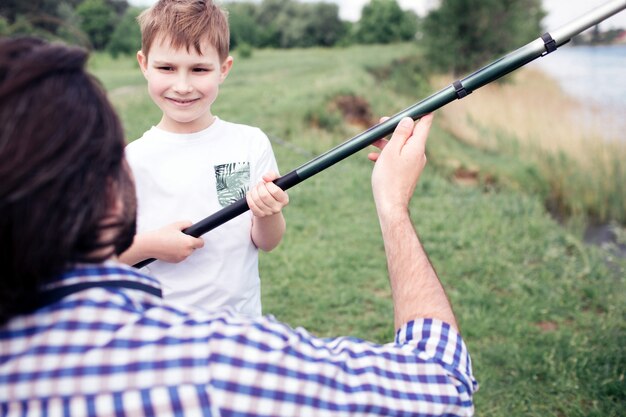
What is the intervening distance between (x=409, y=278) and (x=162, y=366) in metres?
0.54

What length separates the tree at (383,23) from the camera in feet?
116

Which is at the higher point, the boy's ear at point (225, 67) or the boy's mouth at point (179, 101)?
the boy's ear at point (225, 67)

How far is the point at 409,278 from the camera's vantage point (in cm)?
126

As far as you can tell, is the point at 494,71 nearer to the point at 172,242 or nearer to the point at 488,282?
the point at 172,242

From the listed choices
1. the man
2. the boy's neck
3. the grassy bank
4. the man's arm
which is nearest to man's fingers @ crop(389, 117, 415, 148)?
the man's arm

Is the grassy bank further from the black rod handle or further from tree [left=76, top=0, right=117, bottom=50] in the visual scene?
tree [left=76, top=0, right=117, bottom=50]

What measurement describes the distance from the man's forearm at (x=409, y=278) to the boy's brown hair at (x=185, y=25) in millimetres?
1007

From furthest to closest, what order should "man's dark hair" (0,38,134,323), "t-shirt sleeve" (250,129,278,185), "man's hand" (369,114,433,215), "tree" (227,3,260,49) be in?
"tree" (227,3,260,49), "t-shirt sleeve" (250,129,278,185), "man's hand" (369,114,433,215), "man's dark hair" (0,38,134,323)

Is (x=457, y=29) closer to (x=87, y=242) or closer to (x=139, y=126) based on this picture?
(x=139, y=126)

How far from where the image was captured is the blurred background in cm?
370

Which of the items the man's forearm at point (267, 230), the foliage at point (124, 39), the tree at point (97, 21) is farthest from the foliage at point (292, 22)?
the man's forearm at point (267, 230)

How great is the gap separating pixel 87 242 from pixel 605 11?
124 centimetres

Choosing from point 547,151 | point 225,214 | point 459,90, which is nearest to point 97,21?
point 547,151

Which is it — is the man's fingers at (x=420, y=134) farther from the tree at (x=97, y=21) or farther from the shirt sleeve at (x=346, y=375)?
the tree at (x=97, y=21)
